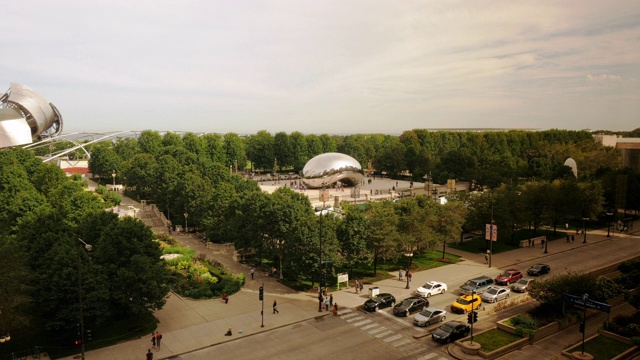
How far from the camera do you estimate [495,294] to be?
3447 cm

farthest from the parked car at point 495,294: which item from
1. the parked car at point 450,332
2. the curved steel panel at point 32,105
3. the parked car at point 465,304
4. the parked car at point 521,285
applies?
the curved steel panel at point 32,105

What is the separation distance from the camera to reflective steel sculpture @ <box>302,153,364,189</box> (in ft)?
301

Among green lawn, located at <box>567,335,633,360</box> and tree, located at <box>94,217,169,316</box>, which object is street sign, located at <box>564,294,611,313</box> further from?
tree, located at <box>94,217,169,316</box>

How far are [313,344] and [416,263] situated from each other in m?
20.4

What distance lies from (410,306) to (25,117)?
10695cm

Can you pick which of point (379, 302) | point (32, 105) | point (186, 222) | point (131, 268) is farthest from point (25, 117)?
point (379, 302)

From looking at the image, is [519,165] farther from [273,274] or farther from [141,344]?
[141,344]

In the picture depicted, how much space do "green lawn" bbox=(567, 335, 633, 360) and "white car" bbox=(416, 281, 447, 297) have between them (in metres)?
11.5

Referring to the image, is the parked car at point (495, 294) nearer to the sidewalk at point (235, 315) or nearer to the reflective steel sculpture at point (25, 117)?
the sidewalk at point (235, 315)

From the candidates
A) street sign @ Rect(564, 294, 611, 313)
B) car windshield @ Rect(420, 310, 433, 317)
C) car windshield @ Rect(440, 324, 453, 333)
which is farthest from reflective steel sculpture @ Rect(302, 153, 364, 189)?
street sign @ Rect(564, 294, 611, 313)

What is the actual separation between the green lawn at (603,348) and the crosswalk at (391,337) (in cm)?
810

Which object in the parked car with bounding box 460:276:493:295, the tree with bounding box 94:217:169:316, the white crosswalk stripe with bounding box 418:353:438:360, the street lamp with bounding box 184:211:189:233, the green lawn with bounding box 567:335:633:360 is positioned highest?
the tree with bounding box 94:217:169:316

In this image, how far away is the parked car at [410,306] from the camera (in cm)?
3155

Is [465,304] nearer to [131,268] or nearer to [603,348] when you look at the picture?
[603,348]
